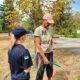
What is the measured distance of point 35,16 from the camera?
11.5 metres

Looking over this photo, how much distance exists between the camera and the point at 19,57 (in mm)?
4051

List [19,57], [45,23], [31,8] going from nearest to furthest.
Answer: [19,57], [45,23], [31,8]

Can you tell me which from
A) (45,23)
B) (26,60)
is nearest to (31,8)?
(45,23)

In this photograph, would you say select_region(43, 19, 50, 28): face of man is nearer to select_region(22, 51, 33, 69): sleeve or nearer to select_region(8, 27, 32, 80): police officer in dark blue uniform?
select_region(8, 27, 32, 80): police officer in dark blue uniform

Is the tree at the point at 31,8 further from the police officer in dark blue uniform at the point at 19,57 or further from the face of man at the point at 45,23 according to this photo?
the police officer in dark blue uniform at the point at 19,57

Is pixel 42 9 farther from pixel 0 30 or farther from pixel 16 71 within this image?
pixel 0 30

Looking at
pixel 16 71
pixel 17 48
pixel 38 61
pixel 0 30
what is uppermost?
pixel 17 48

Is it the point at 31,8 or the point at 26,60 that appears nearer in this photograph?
the point at 26,60

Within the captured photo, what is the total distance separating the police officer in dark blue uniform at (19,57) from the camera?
4.05 meters

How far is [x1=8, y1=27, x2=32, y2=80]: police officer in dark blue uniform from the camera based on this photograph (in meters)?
4.05

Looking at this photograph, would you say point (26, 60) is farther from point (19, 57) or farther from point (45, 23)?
point (45, 23)

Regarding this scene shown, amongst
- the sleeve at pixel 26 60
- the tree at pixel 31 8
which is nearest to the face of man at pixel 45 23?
the sleeve at pixel 26 60

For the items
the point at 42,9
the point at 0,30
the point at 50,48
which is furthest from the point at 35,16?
the point at 0,30

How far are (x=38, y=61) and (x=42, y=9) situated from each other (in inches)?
203
